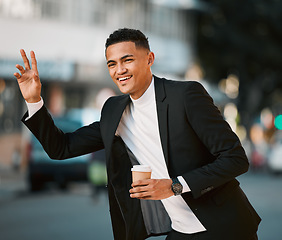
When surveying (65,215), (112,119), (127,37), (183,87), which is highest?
(127,37)

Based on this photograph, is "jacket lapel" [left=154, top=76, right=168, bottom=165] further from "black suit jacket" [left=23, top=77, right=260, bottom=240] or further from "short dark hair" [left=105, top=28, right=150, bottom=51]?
"short dark hair" [left=105, top=28, right=150, bottom=51]

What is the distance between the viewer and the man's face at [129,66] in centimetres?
329

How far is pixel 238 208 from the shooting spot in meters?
3.16

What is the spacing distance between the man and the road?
5.21m

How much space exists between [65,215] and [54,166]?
3894 millimetres

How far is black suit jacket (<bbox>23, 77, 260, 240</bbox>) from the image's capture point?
9.98 feet

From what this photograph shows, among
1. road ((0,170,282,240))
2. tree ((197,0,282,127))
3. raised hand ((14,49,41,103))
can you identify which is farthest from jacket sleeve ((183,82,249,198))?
tree ((197,0,282,127))

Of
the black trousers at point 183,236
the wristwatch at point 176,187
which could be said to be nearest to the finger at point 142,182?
the wristwatch at point 176,187

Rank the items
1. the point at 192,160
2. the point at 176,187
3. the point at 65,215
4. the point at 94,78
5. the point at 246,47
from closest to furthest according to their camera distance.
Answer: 1. the point at 176,187
2. the point at 192,160
3. the point at 65,215
4. the point at 94,78
5. the point at 246,47

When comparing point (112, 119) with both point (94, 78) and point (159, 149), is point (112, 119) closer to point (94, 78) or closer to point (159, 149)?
point (159, 149)

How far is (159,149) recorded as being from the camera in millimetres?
3275

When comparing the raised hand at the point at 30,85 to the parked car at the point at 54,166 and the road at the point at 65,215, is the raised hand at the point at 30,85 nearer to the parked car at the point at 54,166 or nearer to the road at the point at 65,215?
the road at the point at 65,215

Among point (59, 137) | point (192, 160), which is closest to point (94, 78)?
point (59, 137)

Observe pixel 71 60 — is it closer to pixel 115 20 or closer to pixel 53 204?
pixel 115 20
